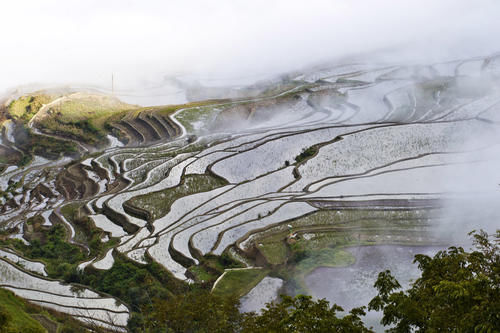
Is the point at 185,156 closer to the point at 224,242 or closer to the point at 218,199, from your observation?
the point at 218,199

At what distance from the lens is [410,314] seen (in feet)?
20.0

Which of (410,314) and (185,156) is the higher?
(410,314)

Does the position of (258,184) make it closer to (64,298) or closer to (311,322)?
(64,298)

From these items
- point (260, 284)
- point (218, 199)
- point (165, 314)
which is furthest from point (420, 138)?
point (165, 314)

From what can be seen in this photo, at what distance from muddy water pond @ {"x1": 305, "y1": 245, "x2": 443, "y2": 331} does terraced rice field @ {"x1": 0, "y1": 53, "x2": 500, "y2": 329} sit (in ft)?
2.56

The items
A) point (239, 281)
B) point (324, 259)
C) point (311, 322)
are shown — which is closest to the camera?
point (311, 322)

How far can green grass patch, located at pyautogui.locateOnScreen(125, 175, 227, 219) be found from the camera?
67.0 ft

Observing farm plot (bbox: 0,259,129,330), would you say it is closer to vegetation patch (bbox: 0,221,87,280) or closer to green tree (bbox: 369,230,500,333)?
vegetation patch (bbox: 0,221,87,280)

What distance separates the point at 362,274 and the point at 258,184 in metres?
8.71

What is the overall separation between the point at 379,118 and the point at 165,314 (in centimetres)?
2704

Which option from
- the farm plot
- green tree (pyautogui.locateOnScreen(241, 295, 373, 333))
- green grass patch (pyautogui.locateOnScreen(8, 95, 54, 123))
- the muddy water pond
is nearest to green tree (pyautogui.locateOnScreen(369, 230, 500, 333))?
green tree (pyautogui.locateOnScreen(241, 295, 373, 333))

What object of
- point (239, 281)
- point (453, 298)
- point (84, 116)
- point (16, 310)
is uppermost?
point (453, 298)

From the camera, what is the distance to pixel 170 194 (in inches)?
858

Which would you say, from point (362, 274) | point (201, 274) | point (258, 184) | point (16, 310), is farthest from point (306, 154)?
point (16, 310)
